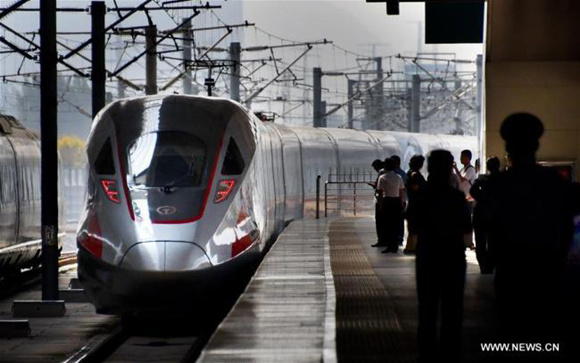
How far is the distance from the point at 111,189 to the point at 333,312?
3143 mm

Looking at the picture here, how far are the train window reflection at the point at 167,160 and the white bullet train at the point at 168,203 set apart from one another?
1 centimetres

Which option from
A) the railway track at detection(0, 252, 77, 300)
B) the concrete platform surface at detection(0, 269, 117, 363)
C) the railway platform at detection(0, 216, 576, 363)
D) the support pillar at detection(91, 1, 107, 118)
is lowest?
the railway track at detection(0, 252, 77, 300)

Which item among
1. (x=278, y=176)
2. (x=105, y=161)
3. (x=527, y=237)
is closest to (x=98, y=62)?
(x=278, y=176)

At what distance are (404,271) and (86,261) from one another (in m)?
5.52

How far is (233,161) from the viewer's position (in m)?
15.0

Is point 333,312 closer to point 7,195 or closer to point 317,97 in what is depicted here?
point 7,195

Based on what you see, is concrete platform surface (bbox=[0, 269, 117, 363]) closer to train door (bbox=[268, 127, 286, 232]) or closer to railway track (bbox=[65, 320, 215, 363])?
railway track (bbox=[65, 320, 215, 363])

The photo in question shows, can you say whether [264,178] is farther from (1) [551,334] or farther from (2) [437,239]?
(1) [551,334]

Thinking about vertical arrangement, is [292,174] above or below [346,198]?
above

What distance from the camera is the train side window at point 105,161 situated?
1457cm

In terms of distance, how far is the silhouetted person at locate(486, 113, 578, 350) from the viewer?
6.42 metres

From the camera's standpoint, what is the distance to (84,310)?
60.5 ft

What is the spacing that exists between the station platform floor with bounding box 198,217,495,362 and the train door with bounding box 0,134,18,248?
440cm

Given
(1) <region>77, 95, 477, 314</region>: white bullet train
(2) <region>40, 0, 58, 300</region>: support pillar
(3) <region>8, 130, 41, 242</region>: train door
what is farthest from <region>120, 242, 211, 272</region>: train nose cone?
(3) <region>8, 130, 41, 242</region>: train door
